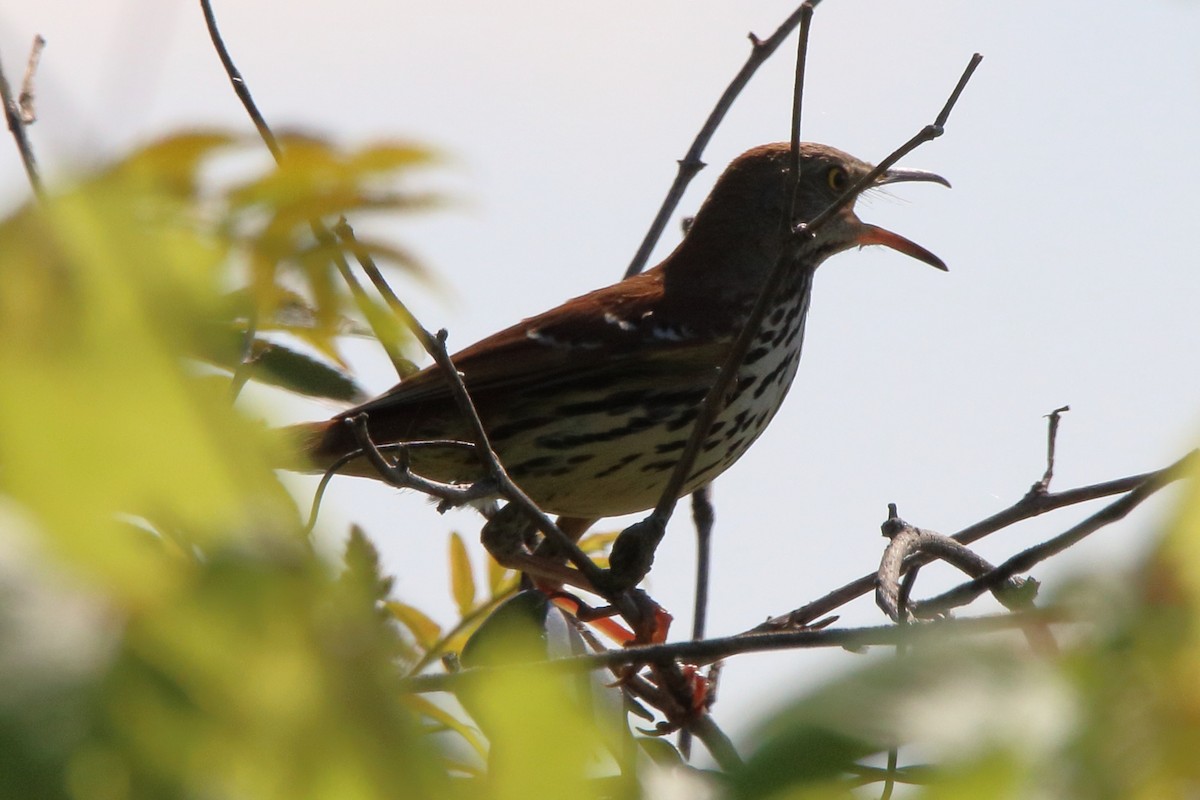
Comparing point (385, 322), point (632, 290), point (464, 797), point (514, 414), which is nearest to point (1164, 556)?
point (464, 797)

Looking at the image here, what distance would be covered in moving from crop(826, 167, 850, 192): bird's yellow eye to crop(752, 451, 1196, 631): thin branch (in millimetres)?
2671

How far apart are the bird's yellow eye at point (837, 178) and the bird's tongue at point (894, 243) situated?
8.8 inches

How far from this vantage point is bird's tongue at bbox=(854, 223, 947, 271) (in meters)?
5.17

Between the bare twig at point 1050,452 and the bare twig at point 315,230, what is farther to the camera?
the bare twig at point 1050,452

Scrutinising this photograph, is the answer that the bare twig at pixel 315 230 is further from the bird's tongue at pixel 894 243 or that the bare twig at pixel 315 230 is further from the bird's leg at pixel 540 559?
the bird's tongue at pixel 894 243

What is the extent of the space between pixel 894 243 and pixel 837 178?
354 mm

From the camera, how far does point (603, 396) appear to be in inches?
172

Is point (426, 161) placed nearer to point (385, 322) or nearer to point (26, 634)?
point (385, 322)

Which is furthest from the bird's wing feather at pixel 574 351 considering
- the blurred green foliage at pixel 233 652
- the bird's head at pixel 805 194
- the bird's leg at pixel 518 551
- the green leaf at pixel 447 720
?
the blurred green foliage at pixel 233 652

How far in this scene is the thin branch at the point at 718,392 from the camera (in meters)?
2.23

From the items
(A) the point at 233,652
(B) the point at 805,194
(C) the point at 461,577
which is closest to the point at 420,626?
(C) the point at 461,577

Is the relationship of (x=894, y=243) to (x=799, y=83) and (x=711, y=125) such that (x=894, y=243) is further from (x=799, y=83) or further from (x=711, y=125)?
(x=799, y=83)

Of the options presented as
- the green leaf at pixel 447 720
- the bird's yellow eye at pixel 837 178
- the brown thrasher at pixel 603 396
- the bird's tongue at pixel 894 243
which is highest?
the bird's yellow eye at pixel 837 178

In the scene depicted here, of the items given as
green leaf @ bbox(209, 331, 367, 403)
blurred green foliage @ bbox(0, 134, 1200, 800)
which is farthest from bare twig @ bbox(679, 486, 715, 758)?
blurred green foliage @ bbox(0, 134, 1200, 800)
